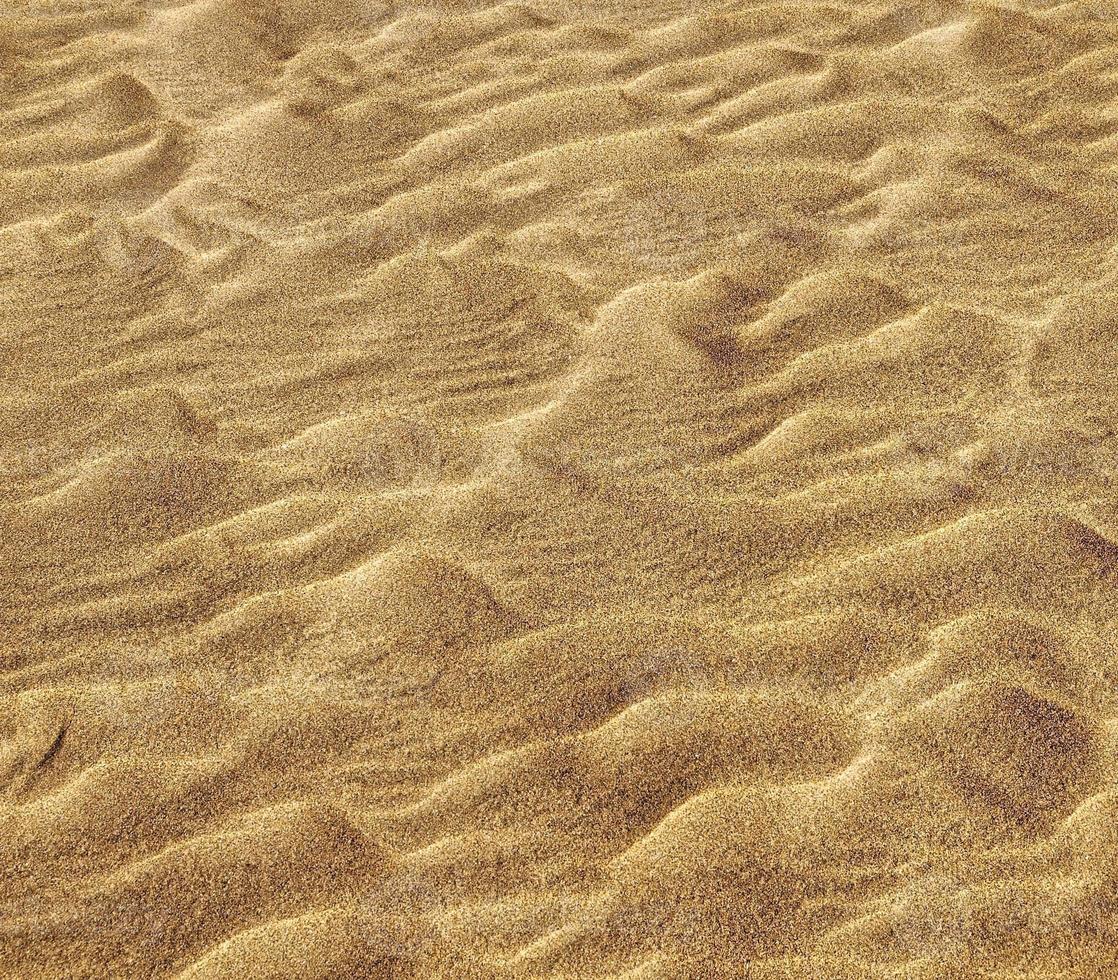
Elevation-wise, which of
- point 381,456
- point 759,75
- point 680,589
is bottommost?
point 680,589

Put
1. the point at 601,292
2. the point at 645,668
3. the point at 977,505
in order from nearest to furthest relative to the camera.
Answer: the point at 645,668
the point at 977,505
the point at 601,292

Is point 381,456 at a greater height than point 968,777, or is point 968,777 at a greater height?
point 381,456

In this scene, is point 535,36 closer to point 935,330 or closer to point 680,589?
point 935,330

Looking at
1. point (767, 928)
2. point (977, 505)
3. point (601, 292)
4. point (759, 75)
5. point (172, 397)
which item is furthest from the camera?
point (759, 75)

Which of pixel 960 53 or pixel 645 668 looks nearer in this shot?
pixel 645 668

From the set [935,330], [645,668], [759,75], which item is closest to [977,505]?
[935,330]

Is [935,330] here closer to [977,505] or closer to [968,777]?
[977,505]

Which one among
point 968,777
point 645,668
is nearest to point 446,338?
point 645,668
